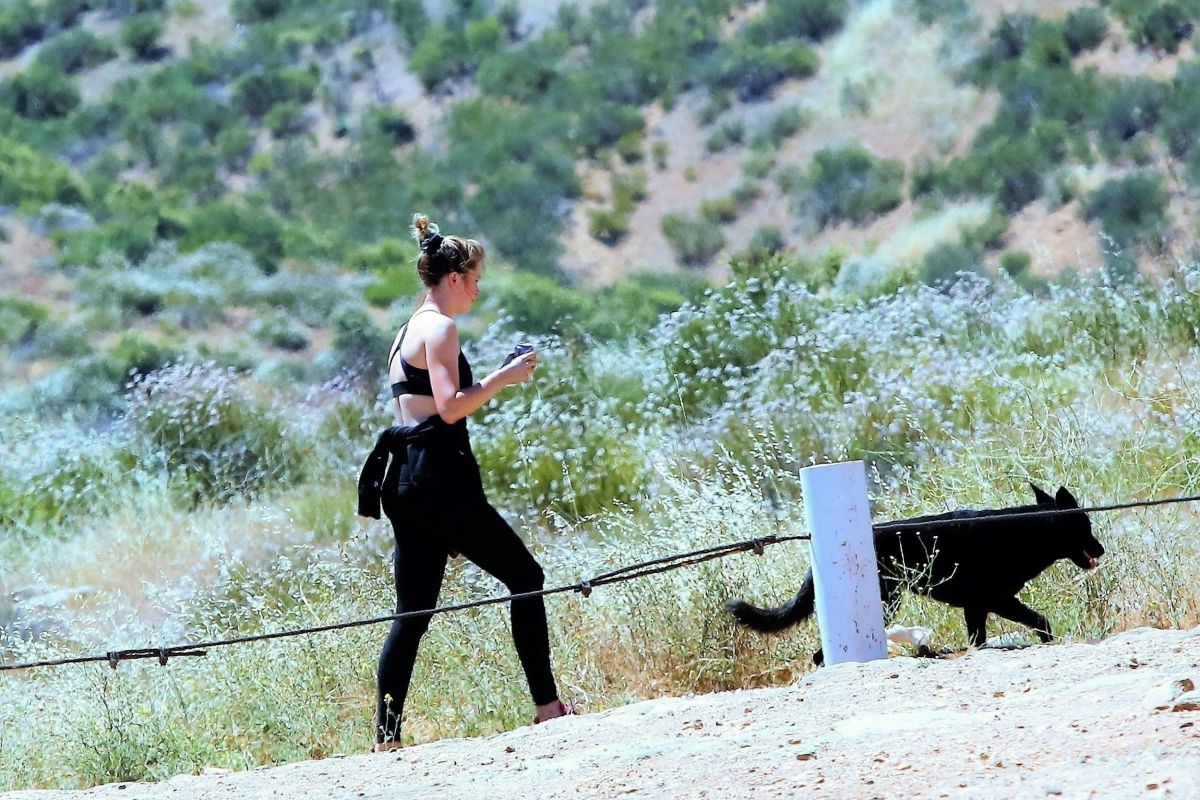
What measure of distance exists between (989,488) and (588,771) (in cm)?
322

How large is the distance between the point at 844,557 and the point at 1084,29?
23359 millimetres

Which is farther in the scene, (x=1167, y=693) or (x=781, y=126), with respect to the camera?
(x=781, y=126)

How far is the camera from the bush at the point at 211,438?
13148 mm

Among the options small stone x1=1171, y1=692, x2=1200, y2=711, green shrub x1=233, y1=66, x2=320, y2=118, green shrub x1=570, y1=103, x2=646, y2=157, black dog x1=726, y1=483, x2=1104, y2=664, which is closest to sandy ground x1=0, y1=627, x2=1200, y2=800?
small stone x1=1171, y1=692, x2=1200, y2=711

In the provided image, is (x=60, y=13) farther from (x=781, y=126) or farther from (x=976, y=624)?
(x=976, y=624)

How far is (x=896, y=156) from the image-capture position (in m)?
26.3

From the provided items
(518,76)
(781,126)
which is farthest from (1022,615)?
(518,76)

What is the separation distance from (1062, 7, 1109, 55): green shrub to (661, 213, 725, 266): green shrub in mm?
6581

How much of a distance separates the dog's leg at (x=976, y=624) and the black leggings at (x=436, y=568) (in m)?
1.65

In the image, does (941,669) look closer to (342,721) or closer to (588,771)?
(588,771)

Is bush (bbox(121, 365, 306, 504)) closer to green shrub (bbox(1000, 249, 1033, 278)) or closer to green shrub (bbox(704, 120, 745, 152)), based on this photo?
green shrub (bbox(1000, 249, 1033, 278))

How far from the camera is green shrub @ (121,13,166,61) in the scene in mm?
36156

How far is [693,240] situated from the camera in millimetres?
25656

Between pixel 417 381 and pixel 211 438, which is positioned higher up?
pixel 211 438
